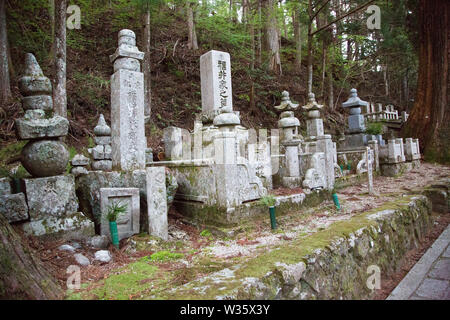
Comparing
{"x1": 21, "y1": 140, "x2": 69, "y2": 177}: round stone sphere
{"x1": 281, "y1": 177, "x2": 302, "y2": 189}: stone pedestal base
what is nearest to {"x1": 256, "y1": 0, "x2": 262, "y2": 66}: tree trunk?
{"x1": 281, "y1": 177, "x2": 302, "y2": 189}: stone pedestal base

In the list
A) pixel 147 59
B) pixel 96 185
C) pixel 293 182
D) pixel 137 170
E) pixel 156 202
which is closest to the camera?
pixel 156 202

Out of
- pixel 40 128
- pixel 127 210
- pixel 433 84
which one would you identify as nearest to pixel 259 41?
pixel 433 84

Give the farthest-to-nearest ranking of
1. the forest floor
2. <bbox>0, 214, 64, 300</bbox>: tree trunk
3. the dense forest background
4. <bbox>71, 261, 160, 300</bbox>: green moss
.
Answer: the dense forest background
the forest floor
<bbox>71, 261, 160, 300</bbox>: green moss
<bbox>0, 214, 64, 300</bbox>: tree trunk

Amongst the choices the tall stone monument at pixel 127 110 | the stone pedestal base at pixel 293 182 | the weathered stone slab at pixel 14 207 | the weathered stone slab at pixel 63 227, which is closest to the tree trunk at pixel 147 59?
the tall stone monument at pixel 127 110

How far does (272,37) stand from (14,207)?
18138 millimetres

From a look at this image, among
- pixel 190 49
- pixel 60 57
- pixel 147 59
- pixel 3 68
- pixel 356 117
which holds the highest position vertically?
pixel 190 49

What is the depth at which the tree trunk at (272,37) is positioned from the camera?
55.7ft

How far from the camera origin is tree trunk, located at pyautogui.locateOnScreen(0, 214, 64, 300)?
1.88 metres

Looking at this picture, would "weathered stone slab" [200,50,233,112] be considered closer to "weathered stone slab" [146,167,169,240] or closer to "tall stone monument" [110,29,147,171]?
"tall stone monument" [110,29,147,171]

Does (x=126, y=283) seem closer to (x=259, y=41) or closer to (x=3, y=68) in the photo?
(x=3, y=68)

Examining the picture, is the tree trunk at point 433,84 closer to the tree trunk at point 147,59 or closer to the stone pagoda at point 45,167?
the tree trunk at point 147,59

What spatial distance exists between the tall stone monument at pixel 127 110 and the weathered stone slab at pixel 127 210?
2.26 ft

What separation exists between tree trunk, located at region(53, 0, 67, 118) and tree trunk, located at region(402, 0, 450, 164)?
1450cm

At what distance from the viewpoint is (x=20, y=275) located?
2.03 meters
